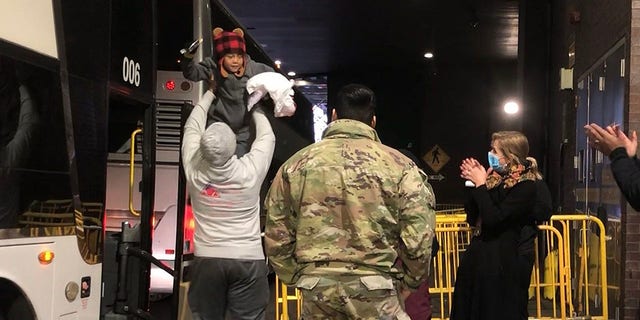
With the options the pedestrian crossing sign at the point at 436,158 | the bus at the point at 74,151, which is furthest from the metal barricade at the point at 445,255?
the pedestrian crossing sign at the point at 436,158

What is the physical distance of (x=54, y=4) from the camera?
4.54 meters

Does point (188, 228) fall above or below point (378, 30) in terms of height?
below

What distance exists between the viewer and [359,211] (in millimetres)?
3424

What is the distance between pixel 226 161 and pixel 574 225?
589cm

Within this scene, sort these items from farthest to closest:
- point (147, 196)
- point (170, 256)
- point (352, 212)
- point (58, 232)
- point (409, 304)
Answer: point (170, 256) → point (147, 196) → point (409, 304) → point (58, 232) → point (352, 212)

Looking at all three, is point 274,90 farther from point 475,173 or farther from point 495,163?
point 495,163

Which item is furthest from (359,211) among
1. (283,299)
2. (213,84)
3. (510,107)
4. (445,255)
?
(510,107)

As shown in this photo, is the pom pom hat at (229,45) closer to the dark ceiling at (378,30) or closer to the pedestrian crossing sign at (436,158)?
the dark ceiling at (378,30)

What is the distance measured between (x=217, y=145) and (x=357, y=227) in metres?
1.42

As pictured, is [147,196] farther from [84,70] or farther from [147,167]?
[84,70]

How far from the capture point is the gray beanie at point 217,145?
4.54 metres

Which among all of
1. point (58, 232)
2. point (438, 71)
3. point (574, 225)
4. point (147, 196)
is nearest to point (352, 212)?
point (58, 232)

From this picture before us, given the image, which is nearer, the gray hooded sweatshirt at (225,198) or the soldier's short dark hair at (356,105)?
the soldier's short dark hair at (356,105)

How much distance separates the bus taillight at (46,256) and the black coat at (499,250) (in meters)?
2.85
